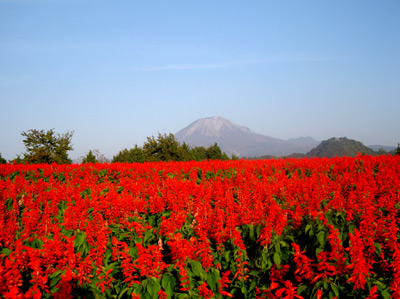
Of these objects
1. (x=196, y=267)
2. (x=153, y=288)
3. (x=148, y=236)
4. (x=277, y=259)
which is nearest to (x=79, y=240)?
(x=148, y=236)

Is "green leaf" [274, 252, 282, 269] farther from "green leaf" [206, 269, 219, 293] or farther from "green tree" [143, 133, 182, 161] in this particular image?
"green tree" [143, 133, 182, 161]

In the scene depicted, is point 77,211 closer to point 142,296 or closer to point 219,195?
point 142,296

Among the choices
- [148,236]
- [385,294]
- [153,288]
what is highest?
[148,236]

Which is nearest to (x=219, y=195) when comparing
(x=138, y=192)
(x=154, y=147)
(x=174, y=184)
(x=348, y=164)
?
(x=174, y=184)

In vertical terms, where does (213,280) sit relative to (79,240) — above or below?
below

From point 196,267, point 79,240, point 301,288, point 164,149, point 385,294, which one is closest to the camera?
point 385,294

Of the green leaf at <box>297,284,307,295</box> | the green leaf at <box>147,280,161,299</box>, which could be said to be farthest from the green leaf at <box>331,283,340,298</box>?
the green leaf at <box>147,280,161,299</box>

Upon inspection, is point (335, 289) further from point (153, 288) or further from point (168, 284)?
point (153, 288)

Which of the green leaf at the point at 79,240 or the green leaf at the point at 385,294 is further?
the green leaf at the point at 79,240

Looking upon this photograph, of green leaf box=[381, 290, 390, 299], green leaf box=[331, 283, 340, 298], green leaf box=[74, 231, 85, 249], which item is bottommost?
green leaf box=[381, 290, 390, 299]

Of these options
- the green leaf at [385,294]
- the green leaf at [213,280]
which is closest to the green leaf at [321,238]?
the green leaf at [385,294]

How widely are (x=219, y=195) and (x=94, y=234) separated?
10.3ft

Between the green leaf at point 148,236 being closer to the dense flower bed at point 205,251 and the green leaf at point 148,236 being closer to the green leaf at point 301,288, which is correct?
the dense flower bed at point 205,251

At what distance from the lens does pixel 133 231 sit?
5117 millimetres
